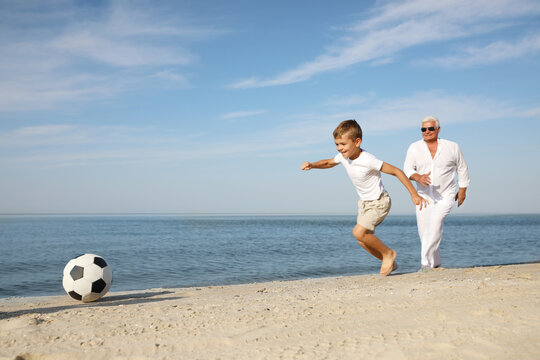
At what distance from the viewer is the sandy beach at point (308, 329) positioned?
288 cm

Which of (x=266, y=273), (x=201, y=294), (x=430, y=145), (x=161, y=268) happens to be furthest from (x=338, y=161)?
(x=161, y=268)

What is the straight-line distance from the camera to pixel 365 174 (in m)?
6.38

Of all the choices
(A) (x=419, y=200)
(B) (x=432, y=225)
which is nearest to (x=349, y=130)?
(A) (x=419, y=200)

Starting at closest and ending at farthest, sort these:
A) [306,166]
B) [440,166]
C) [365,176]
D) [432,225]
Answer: [365,176]
[306,166]
[440,166]
[432,225]

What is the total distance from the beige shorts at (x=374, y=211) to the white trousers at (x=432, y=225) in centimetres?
91

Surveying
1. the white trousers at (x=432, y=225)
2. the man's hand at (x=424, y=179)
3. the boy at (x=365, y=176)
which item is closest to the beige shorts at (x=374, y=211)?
the boy at (x=365, y=176)

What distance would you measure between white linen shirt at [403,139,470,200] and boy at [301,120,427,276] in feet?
1.48

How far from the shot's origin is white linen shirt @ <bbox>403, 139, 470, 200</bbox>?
6.82 metres

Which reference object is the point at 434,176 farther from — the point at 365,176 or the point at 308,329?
the point at 308,329

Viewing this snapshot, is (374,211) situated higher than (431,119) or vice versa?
(431,119)

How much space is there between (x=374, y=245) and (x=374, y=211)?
23.7 inches

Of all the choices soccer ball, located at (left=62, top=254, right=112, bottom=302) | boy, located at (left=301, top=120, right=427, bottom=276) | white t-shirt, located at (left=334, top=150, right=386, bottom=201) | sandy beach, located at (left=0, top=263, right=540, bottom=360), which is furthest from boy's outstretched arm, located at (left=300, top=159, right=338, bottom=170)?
soccer ball, located at (left=62, top=254, right=112, bottom=302)

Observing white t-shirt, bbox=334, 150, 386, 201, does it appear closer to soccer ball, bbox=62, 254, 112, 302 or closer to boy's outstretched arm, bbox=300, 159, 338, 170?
boy's outstretched arm, bbox=300, 159, 338, 170

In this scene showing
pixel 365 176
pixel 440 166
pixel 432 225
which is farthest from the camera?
pixel 432 225
